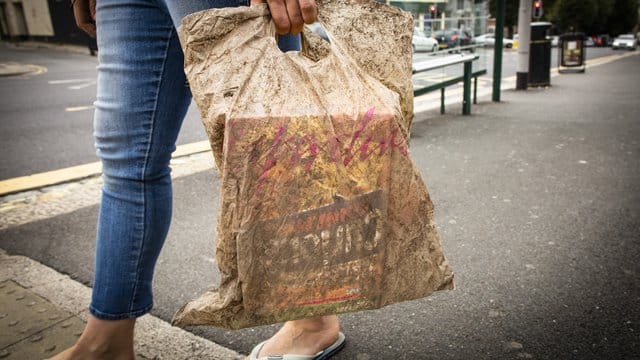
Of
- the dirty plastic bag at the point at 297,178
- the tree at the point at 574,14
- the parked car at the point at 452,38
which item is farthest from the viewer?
the tree at the point at 574,14

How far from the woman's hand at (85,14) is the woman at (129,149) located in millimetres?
251

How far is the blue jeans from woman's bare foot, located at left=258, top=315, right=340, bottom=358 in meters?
0.42

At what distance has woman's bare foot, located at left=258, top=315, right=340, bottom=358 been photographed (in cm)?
158

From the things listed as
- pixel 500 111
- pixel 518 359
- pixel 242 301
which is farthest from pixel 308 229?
pixel 500 111

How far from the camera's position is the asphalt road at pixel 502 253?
5.67 feet

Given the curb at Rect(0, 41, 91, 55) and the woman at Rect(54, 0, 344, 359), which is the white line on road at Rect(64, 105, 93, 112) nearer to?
the woman at Rect(54, 0, 344, 359)

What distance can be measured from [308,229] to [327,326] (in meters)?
0.64

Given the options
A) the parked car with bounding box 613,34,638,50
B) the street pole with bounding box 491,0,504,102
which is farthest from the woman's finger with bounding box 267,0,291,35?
the parked car with bounding box 613,34,638,50

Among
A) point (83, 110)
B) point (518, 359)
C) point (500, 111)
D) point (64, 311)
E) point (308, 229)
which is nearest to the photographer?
point (308, 229)

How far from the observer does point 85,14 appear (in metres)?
1.62

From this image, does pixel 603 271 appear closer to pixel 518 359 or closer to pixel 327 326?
pixel 518 359

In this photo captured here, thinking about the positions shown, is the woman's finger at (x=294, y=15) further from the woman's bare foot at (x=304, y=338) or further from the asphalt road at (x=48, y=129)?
the asphalt road at (x=48, y=129)

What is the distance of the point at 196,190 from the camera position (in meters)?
3.49

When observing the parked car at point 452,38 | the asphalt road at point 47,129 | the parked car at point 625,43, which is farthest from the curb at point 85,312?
the parked car at point 625,43
